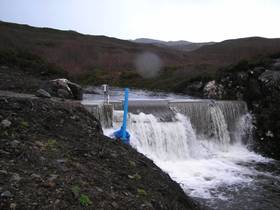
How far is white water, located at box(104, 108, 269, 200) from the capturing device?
9841 mm

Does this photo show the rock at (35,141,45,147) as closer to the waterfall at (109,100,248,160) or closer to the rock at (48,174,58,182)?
the rock at (48,174,58,182)

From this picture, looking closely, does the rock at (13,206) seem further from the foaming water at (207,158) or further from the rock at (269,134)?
the rock at (269,134)

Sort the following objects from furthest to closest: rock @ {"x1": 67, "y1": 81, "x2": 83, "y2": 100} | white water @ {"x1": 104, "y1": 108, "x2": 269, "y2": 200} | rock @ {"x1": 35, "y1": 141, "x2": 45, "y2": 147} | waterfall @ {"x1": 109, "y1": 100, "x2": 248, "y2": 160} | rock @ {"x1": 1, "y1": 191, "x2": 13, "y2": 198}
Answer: rock @ {"x1": 67, "y1": 81, "x2": 83, "y2": 100}
waterfall @ {"x1": 109, "y1": 100, "x2": 248, "y2": 160}
white water @ {"x1": 104, "y1": 108, "x2": 269, "y2": 200}
rock @ {"x1": 35, "y1": 141, "x2": 45, "y2": 147}
rock @ {"x1": 1, "y1": 191, "x2": 13, "y2": 198}

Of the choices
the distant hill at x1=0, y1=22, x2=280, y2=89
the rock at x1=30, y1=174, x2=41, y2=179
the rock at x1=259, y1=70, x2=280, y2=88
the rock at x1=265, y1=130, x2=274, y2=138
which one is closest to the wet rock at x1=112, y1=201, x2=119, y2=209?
the rock at x1=30, y1=174, x2=41, y2=179

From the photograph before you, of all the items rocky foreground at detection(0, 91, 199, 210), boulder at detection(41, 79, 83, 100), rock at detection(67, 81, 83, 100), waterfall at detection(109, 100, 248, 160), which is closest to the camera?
rocky foreground at detection(0, 91, 199, 210)

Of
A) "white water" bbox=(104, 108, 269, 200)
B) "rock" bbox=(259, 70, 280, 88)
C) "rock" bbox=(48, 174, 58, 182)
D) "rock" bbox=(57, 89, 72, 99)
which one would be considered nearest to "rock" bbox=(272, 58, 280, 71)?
"rock" bbox=(259, 70, 280, 88)

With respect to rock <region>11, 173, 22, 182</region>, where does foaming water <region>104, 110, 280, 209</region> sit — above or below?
below

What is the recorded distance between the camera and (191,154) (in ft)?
41.4

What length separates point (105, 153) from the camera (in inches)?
237

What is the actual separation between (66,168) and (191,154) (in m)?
8.30

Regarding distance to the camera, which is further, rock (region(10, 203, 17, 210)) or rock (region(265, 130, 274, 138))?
rock (region(265, 130, 274, 138))

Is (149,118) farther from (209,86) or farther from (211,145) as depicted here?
(209,86)

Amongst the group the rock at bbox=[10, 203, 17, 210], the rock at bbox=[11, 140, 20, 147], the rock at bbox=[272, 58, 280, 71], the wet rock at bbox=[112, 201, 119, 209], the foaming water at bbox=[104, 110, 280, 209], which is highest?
the rock at bbox=[272, 58, 280, 71]

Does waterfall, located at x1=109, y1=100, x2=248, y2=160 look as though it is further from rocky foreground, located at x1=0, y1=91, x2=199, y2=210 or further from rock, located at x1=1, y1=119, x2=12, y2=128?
rock, located at x1=1, y1=119, x2=12, y2=128
